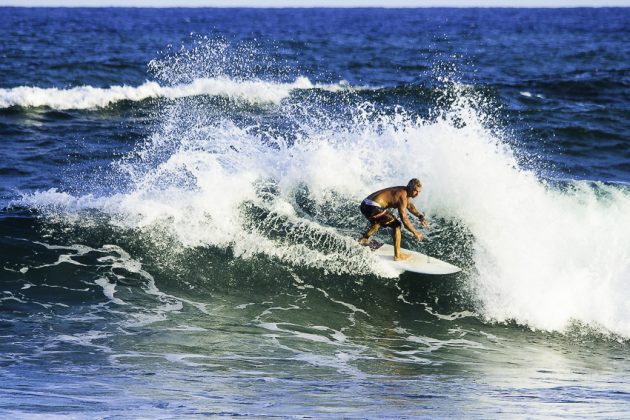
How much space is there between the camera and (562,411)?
6.82 meters

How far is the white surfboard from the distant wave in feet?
49.9

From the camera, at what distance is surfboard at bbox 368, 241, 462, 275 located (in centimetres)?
1198

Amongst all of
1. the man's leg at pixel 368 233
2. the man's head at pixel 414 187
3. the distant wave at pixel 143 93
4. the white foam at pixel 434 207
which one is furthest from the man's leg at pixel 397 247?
the distant wave at pixel 143 93

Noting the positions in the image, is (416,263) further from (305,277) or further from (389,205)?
(305,277)

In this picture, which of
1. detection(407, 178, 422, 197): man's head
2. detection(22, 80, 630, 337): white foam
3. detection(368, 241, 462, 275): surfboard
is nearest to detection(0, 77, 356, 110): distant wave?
detection(22, 80, 630, 337): white foam

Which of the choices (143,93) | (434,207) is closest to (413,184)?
(434,207)

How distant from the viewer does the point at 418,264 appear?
12078mm

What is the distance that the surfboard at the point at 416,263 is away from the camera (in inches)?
472

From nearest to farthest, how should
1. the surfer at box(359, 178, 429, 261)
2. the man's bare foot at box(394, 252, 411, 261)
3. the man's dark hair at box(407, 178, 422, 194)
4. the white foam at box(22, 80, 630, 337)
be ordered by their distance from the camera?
the man's dark hair at box(407, 178, 422, 194), the surfer at box(359, 178, 429, 261), the white foam at box(22, 80, 630, 337), the man's bare foot at box(394, 252, 411, 261)

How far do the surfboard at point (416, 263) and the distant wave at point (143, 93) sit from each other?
49.8 ft

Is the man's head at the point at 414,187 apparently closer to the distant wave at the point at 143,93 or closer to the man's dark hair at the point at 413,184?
the man's dark hair at the point at 413,184

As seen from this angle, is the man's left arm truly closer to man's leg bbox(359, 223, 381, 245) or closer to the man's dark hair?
the man's dark hair

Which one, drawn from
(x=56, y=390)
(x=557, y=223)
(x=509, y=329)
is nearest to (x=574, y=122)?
(x=557, y=223)

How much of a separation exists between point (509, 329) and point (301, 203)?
438 centimetres
